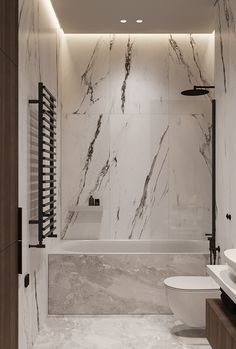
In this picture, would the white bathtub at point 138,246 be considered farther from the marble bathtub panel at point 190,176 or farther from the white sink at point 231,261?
the white sink at point 231,261

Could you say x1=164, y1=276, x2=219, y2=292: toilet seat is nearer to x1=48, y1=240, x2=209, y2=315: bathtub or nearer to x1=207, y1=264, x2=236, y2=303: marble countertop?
x1=48, y1=240, x2=209, y2=315: bathtub

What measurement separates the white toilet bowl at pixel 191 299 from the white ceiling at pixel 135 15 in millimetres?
2520

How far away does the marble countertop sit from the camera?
6.29 feet

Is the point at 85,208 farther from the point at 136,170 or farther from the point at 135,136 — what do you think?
the point at 135,136

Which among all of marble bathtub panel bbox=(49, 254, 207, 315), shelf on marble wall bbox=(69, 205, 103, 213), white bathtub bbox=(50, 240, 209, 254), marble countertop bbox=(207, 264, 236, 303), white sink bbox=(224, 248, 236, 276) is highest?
shelf on marble wall bbox=(69, 205, 103, 213)

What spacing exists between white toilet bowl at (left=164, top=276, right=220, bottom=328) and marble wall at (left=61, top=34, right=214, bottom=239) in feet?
4.63
